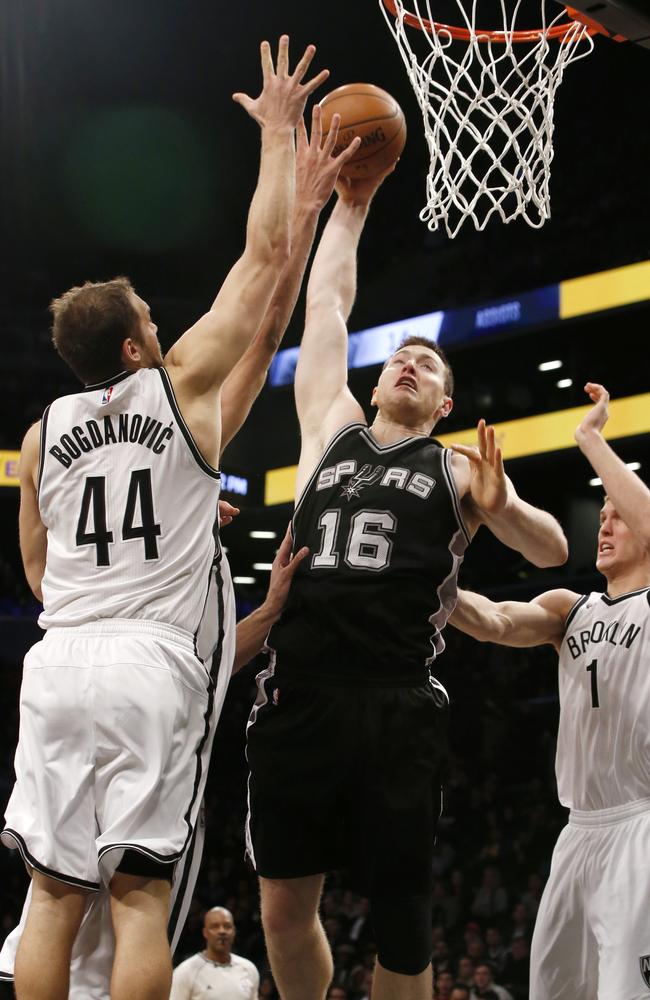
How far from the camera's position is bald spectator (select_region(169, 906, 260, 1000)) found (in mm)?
8266

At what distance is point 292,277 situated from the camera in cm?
414

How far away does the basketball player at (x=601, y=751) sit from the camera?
412 cm

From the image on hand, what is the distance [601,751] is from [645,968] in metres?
0.79

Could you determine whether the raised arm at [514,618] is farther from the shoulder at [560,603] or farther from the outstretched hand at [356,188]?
the outstretched hand at [356,188]

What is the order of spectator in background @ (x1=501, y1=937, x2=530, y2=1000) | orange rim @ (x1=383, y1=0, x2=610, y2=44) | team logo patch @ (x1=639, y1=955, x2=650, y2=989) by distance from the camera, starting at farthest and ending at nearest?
spectator in background @ (x1=501, y1=937, x2=530, y2=1000) < orange rim @ (x1=383, y1=0, x2=610, y2=44) < team logo patch @ (x1=639, y1=955, x2=650, y2=989)

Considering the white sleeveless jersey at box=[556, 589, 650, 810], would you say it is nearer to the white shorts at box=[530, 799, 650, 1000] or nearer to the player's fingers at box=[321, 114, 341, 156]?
the white shorts at box=[530, 799, 650, 1000]

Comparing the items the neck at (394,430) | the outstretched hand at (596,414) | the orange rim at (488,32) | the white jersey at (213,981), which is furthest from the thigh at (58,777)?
the white jersey at (213,981)

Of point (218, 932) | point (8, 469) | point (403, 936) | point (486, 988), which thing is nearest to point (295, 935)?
point (403, 936)

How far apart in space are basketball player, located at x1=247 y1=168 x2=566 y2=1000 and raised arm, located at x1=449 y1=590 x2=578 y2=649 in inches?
19.7

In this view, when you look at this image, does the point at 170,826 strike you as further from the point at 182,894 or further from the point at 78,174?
the point at 78,174

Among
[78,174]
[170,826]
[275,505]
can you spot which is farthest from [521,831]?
[170,826]

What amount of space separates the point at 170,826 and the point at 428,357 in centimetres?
214

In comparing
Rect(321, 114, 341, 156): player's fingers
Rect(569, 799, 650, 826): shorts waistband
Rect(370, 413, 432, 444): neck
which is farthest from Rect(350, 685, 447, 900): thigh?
Rect(321, 114, 341, 156): player's fingers

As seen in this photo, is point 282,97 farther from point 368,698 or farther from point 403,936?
point 403,936
